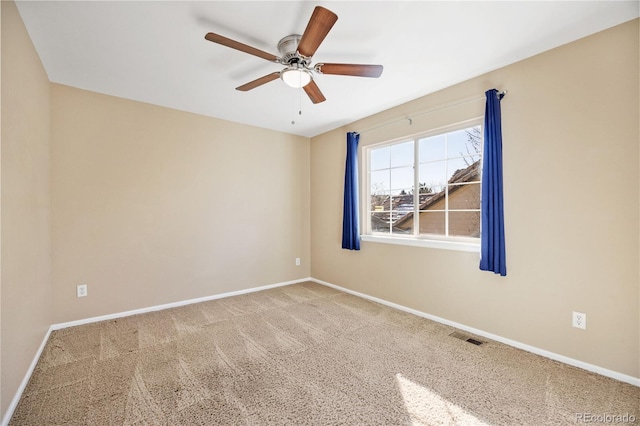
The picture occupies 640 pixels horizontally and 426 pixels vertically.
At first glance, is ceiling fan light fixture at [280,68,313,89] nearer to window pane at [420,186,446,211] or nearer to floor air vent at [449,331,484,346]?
window pane at [420,186,446,211]

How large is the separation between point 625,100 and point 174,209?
4.29 metres

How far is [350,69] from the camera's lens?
2.06 meters

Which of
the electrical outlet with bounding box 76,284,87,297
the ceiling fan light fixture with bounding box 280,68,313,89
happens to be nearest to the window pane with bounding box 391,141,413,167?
the ceiling fan light fixture with bounding box 280,68,313,89

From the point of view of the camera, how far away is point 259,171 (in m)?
4.28

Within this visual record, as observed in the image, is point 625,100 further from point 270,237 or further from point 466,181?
point 270,237

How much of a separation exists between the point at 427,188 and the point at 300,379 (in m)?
2.35

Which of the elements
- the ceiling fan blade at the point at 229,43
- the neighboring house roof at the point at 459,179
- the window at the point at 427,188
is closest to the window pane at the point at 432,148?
the window at the point at 427,188

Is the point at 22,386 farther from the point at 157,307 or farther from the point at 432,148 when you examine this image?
the point at 432,148

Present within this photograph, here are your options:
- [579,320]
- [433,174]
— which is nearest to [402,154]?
[433,174]

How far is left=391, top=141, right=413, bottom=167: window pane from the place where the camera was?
3.41 m

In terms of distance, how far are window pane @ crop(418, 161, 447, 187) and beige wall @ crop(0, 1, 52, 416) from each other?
3.43 m

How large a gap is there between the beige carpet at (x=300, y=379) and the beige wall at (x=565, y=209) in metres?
0.30

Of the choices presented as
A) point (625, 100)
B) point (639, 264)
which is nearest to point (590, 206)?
point (639, 264)

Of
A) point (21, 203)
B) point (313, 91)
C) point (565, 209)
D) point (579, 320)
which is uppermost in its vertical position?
point (313, 91)
